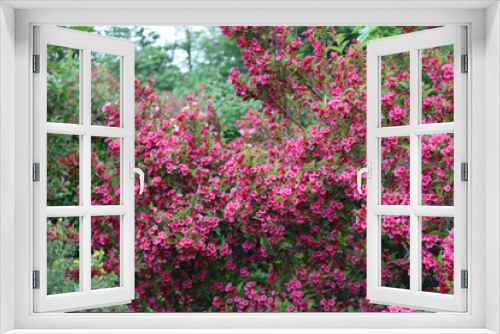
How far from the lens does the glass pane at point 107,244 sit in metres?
3.92

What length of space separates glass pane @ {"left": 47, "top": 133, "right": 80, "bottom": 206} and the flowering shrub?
661 millimetres

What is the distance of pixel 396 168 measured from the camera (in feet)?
11.6

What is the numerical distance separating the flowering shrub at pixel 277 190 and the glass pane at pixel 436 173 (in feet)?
0.04

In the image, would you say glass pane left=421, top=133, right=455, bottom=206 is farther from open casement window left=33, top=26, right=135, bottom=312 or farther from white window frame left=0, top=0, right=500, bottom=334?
open casement window left=33, top=26, right=135, bottom=312

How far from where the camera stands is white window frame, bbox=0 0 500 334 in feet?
7.14

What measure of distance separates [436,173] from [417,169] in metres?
1.12

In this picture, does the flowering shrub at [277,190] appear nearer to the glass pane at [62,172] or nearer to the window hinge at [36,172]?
the glass pane at [62,172]

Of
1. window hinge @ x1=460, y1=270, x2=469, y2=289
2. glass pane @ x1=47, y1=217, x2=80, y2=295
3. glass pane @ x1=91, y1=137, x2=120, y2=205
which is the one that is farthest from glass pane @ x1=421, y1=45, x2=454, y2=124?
glass pane @ x1=47, y1=217, x2=80, y2=295

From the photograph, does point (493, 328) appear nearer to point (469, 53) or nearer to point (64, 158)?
point (469, 53)

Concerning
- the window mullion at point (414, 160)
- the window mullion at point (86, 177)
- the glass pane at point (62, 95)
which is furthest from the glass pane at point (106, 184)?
the window mullion at point (414, 160)
